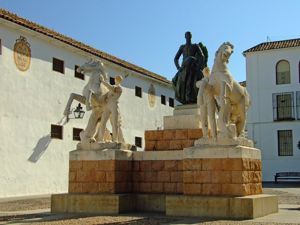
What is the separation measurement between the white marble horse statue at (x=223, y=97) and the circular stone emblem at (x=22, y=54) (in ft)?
33.2

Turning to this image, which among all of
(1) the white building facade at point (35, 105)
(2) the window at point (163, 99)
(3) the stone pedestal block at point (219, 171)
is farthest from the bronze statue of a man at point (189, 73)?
(2) the window at point (163, 99)

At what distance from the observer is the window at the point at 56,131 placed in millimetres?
20086

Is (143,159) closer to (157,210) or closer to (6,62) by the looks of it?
(157,210)

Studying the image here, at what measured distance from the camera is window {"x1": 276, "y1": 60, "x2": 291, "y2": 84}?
33.7 m

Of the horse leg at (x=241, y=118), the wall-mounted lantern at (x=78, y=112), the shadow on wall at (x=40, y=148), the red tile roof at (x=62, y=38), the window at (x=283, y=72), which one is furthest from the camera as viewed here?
the window at (x=283, y=72)

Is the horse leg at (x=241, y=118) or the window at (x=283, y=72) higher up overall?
the window at (x=283, y=72)

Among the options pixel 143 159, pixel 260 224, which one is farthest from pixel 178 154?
pixel 260 224

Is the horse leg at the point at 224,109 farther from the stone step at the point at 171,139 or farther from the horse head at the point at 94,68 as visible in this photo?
the horse head at the point at 94,68

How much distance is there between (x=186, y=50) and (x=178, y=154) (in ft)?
10.1

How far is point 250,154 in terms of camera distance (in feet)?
32.0

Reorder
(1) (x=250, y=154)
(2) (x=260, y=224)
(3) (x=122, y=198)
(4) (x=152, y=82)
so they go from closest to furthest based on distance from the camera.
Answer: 1. (2) (x=260, y=224)
2. (1) (x=250, y=154)
3. (3) (x=122, y=198)
4. (4) (x=152, y=82)

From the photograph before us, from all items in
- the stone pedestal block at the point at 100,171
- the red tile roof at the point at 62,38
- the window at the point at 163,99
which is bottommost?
the stone pedestal block at the point at 100,171

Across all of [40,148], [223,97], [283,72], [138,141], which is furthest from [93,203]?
[283,72]

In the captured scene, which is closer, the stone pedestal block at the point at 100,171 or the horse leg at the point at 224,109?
the horse leg at the point at 224,109
